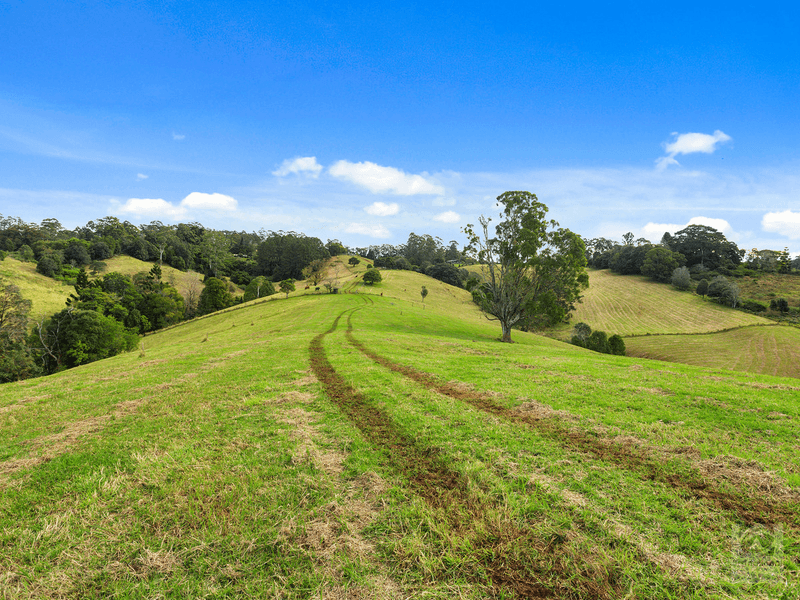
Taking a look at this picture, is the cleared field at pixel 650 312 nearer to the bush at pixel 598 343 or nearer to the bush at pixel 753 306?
the bush at pixel 753 306

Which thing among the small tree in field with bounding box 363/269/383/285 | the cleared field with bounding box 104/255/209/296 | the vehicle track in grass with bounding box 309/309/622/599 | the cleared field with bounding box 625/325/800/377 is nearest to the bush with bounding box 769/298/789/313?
the cleared field with bounding box 625/325/800/377

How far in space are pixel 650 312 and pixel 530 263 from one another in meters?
68.3

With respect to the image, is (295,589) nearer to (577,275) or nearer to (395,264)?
(577,275)

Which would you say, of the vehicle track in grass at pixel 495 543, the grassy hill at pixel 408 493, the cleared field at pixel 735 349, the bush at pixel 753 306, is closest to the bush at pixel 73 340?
the grassy hill at pixel 408 493

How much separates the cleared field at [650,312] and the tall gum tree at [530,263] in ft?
146

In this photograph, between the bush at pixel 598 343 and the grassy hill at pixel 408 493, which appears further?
the bush at pixel 598 343

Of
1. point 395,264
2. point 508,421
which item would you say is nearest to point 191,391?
point 508,421

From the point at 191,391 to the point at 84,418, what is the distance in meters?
3.36

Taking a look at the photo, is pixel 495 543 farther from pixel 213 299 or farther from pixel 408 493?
pixel 213 299

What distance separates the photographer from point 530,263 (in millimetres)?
39094

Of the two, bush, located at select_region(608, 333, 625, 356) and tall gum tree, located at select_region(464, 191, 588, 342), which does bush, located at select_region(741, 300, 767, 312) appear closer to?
bush, located at select_region(608, 333, 625, 356)

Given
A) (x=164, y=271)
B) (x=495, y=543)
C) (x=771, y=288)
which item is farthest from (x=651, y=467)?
(x=164, y=271)

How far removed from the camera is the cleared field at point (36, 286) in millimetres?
69875

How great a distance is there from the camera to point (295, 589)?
4301 mm
